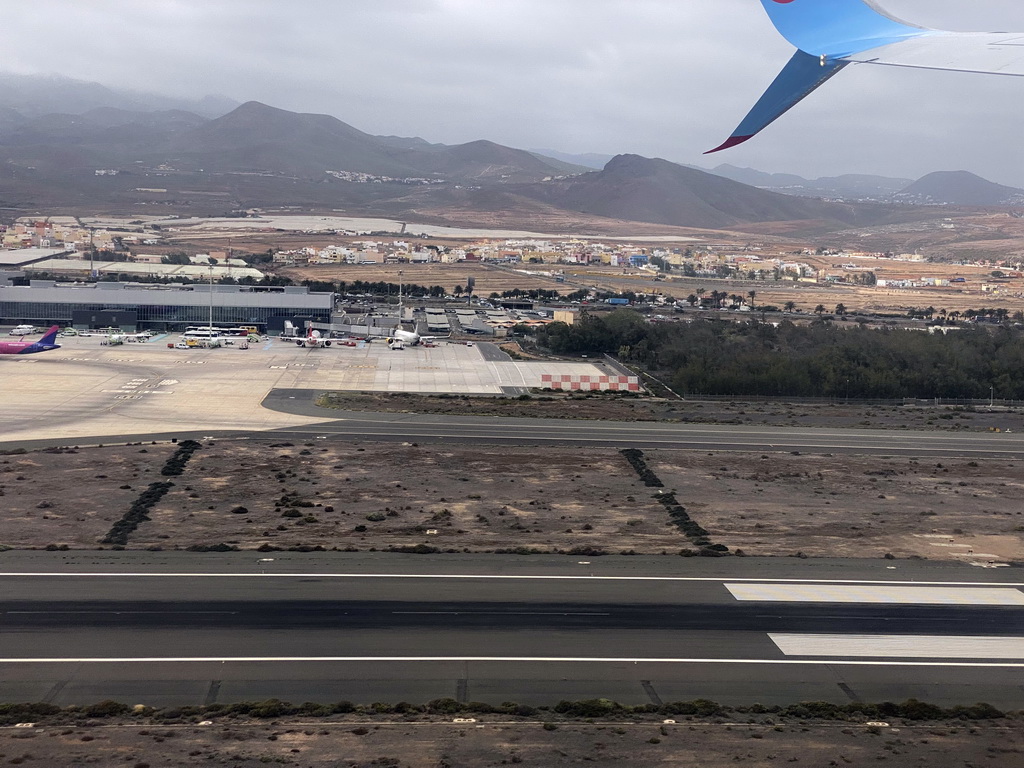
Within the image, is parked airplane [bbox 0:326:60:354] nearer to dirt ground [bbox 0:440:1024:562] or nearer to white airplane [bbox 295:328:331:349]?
white airplane [bbox 295:328:331:349]

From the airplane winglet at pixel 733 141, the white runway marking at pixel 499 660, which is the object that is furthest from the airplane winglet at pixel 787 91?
the white runway marking at pixel 499 660

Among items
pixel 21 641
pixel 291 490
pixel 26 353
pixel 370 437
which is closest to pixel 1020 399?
pixel 370 437

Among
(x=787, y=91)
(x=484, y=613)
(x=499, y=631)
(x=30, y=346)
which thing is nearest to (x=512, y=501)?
(x=484, y=613)

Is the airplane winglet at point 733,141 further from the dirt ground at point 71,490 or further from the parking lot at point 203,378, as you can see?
the parking lot at point 203,378

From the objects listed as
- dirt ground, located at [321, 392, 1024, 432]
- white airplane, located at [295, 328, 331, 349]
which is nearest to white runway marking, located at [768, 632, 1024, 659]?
dirt ground, located at [321, 392, 1024, 432]

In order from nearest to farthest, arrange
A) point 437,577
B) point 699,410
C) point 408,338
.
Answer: point 437,577 → point 699,410 → point 408,338

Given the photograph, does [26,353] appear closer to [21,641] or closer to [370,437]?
[370,437]

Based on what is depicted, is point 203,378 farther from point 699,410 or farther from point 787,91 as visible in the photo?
point 787,91

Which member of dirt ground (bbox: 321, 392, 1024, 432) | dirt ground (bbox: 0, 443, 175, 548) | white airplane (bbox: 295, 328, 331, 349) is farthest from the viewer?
white airplane (bbox: 295, 328, 331, 349)
